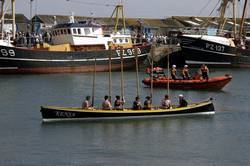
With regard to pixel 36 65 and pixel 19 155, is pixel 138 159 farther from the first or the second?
pixel 36 65

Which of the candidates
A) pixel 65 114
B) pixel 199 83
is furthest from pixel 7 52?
pixel 65 114

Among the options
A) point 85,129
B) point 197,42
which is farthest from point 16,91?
point 197,42

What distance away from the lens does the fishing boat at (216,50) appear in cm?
7888

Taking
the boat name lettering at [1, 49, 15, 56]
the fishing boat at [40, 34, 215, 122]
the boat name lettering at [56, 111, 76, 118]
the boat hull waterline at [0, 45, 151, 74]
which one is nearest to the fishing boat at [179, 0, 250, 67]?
the boat hull waterline at [0, 45, 151, 74]

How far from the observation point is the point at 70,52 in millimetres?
69562

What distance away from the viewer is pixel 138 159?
30.8 metres

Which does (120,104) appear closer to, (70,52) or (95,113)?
(95,113)

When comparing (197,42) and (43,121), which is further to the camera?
(197,42)

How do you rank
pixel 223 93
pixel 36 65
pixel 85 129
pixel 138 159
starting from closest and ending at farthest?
pixel 138 159, pixel 85 129, pixel 223 93, pixel 36 65

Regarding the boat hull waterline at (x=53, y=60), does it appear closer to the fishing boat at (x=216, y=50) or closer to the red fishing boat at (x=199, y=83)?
the fishing boat at (x=216, y=50)

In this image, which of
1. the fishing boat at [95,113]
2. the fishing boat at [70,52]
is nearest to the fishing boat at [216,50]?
the fishing boat at [70,52]

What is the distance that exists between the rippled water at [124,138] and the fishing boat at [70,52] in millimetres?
16690

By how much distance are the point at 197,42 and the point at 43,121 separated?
43.2 meters

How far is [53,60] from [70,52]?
1.93 m
